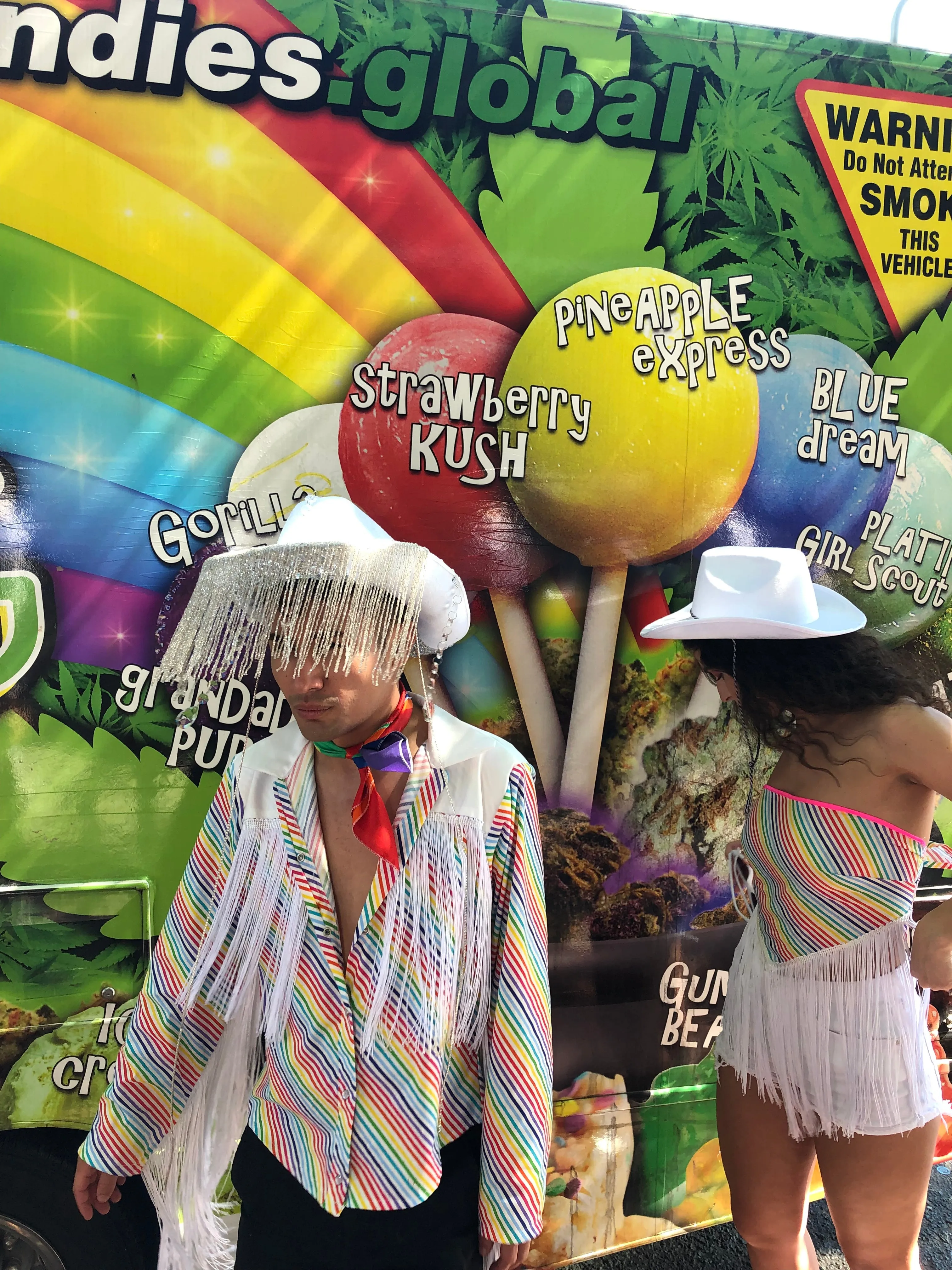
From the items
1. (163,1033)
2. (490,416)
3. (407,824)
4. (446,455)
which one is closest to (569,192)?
(490,416)

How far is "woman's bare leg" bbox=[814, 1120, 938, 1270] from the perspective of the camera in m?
2.14

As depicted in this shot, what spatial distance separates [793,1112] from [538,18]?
2.61 m

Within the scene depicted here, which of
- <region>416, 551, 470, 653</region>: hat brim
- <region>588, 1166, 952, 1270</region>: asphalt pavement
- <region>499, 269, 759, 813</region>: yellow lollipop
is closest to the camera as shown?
<region>416, 551, 470, 653</region>: hat brim

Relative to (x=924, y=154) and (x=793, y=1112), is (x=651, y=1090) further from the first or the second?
(x=924, y=154)

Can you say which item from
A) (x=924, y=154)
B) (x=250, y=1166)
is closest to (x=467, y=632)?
(x=250, y=1166)

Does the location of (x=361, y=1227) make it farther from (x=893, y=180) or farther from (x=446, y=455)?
(x=893, y=180)

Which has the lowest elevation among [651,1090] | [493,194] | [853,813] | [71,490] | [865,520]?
[651,1090]

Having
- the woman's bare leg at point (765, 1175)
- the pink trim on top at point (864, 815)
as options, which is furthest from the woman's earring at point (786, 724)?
the woman's bare leg at point (765, 1175)

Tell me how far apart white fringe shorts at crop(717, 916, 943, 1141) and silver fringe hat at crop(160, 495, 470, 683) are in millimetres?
1262

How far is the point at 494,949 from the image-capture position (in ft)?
5.65

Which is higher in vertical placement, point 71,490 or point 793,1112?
point 71,490

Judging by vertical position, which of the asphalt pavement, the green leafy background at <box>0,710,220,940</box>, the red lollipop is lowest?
the asphalt pavement

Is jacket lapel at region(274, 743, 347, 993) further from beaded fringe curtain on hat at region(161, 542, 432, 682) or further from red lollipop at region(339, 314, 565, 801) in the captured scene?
red lollipop at region(339, 314, 565, 801)

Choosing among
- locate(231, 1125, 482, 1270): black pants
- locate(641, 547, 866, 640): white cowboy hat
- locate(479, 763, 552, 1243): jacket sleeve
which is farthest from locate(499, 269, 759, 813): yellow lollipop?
locate(231, 1125, 482, 1270): black pants
